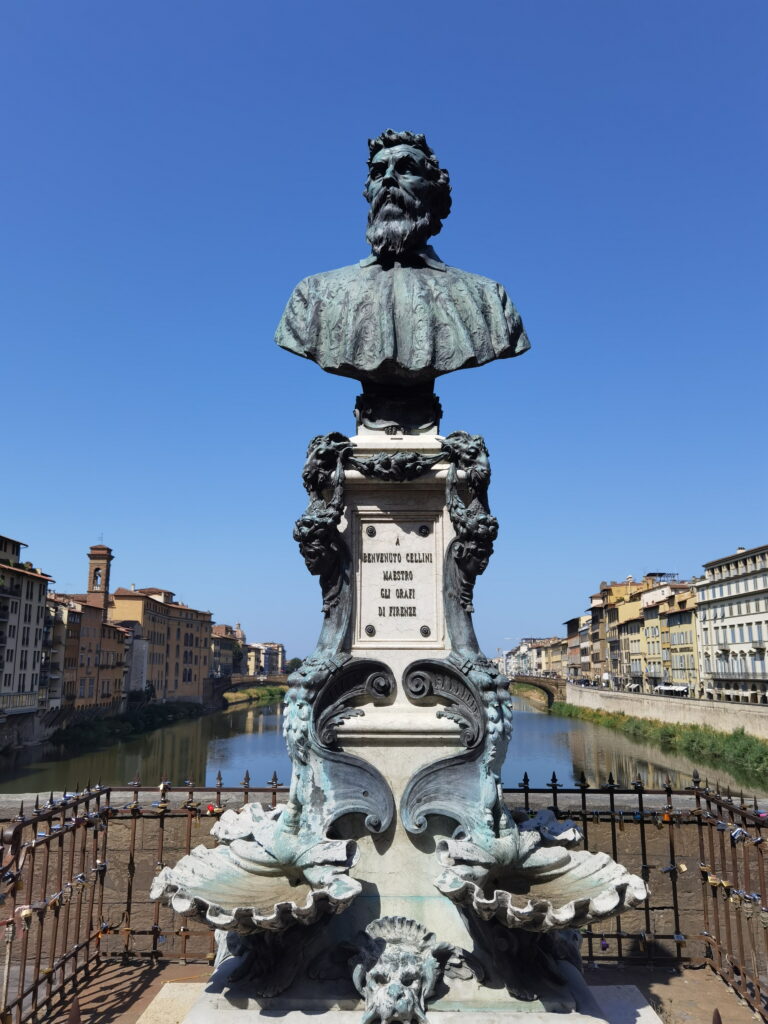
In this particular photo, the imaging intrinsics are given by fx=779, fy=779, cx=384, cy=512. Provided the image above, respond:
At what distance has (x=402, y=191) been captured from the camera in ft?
21.0

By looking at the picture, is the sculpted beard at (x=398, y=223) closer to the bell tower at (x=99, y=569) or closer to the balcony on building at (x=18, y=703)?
the balcony on building at (x=18, y=703)

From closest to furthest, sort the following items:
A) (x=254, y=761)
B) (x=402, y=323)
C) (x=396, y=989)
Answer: (x=396, y=989) < (x=402, y=323) < (x=254, y=761)

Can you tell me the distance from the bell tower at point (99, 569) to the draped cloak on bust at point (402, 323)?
69927 millimetres

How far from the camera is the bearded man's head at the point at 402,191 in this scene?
6430mm

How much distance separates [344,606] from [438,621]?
70 cm

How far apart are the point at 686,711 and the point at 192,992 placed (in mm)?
40671

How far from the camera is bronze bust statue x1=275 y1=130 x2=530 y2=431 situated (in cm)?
612

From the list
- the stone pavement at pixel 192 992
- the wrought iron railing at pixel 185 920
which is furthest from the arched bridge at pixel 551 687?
the stone pavement at pixel 192 992

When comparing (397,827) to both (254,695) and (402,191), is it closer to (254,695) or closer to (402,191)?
(402,191)

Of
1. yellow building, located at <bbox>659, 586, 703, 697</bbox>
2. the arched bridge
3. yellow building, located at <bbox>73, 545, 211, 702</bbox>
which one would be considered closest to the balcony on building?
yellow building, located at <bbox>73, 545, 211, 702</bbox>

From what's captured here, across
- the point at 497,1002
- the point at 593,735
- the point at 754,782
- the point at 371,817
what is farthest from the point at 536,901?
the point at 593,735

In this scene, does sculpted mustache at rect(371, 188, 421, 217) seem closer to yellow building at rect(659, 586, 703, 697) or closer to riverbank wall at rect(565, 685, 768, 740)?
riverbank wall at rect(565, 685, 768, 740)

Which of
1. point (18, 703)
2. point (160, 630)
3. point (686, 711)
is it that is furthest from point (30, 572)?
point (686, 711)

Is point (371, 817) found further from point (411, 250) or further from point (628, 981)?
point (411, 250)
